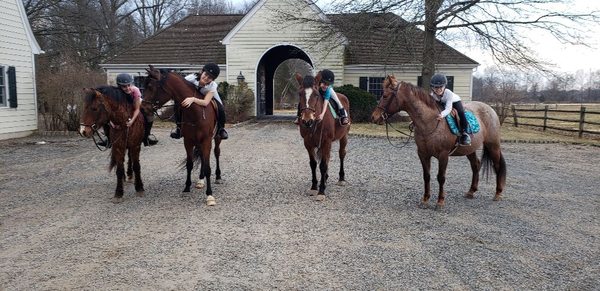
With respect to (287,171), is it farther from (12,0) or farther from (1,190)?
(12,0)

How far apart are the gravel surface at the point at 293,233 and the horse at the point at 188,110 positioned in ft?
2.69

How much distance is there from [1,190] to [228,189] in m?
4.11

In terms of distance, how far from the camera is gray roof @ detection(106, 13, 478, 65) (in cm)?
1686

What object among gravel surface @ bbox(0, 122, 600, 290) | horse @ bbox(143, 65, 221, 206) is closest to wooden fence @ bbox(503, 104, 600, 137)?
gravel surface @ bbox(0, 122, 600, 290)

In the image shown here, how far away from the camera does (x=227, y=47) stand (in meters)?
21.7

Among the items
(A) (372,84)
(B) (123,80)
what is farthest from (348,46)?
(B) (123,80)

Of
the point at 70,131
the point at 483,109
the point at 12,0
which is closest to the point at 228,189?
the point at 483,109

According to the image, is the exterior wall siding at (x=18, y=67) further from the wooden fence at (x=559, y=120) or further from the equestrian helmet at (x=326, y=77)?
the wooden fence at (x=559, y=120)

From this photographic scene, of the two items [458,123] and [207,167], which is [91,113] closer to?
[207,167]

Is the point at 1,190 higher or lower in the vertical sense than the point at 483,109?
lower

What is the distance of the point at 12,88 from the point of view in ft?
47.7

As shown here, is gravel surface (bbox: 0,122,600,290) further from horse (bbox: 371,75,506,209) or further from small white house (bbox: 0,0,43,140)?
small white house (bbox: 0,0,43,140)

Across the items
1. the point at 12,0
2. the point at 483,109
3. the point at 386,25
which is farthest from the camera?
the point at 386,25

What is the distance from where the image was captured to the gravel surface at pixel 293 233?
4.02 metres
